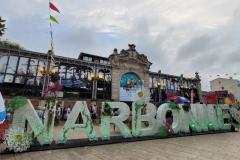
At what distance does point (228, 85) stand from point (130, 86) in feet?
99.5

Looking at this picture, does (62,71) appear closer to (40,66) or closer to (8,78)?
(40,66)

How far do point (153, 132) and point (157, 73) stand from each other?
18726 mm

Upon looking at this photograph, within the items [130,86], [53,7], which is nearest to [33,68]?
[53,7]

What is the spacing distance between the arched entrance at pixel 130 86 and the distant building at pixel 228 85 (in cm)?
2704

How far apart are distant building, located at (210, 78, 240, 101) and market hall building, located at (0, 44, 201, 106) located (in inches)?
724

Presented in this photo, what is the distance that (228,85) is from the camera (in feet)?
142

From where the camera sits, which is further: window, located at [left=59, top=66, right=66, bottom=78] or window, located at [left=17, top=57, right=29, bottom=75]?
window, located at [left=59, top=66, right=66, bottom=78]

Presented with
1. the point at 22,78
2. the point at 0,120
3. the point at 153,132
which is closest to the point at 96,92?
the point at 22,78

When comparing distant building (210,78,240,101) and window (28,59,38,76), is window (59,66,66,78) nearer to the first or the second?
window (28,59,38,76)

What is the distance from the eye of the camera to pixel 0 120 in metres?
4.97

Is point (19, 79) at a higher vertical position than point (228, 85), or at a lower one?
lower

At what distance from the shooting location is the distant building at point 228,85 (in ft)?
137

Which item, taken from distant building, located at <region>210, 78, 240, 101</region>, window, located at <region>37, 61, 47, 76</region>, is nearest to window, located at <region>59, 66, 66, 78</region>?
window, located at <region>37, 61, 47, 76</region>

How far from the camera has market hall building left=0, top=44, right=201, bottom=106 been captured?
18391mm
